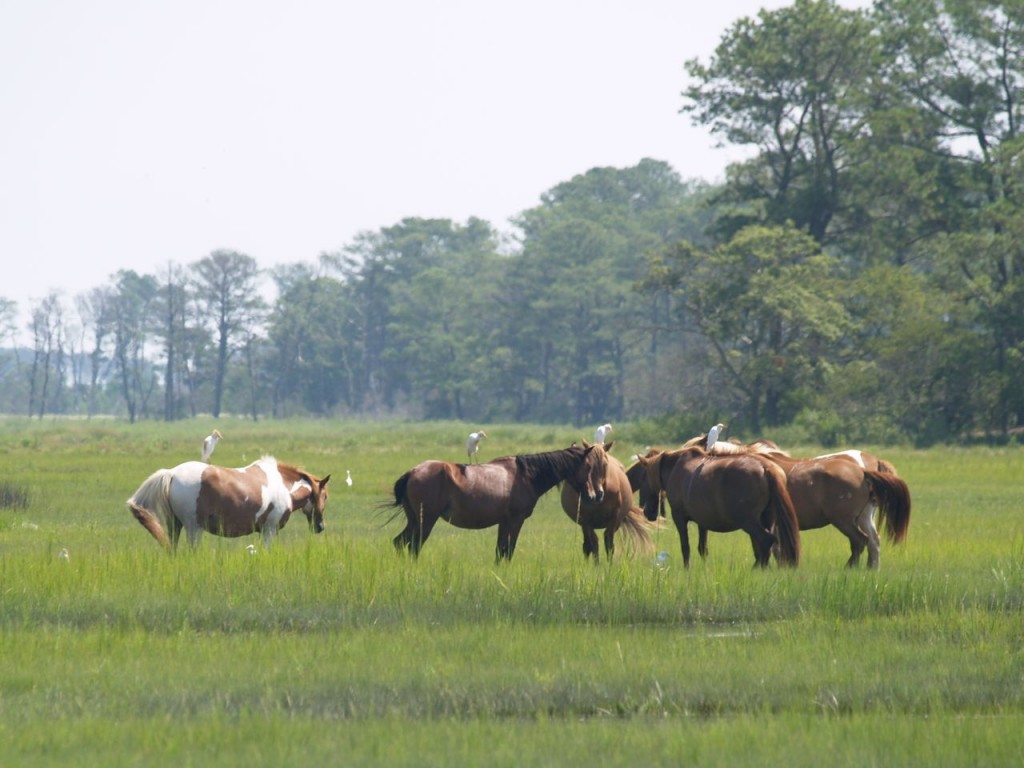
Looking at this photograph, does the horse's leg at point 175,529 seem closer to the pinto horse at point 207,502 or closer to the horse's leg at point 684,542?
the pinto horse at point 207,502

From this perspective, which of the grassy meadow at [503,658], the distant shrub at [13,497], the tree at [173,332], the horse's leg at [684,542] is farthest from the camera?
the tree at [173,332]

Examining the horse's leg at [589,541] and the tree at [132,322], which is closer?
the horse's leg at [589,541]

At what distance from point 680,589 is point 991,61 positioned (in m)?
41.6

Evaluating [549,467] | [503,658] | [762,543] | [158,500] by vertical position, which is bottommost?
[503,658]

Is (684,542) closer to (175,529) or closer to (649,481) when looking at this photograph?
(649,481)

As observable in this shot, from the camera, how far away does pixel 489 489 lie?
592 inches

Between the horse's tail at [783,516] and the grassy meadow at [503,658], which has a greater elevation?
the horse's tail at [783,516]

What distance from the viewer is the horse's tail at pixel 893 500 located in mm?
15000

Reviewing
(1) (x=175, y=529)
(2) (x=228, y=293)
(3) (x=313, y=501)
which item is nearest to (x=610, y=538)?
(3) (x=313, y=501)

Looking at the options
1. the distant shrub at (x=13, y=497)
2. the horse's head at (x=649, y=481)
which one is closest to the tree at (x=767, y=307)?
the distant shrub at (x=13, y=497)

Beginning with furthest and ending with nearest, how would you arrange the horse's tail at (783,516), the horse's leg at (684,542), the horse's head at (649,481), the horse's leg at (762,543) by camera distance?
1. the horse's head at (649,481)
2. the horse's leg at (684,542)
3. the horse's leg at (762,543)
4. the horse's tail at (783,516)

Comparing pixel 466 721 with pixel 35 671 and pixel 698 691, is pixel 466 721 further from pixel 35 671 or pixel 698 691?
pixel 35 671

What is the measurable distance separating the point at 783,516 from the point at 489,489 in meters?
3.01

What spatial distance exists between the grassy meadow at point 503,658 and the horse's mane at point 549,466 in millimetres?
931
